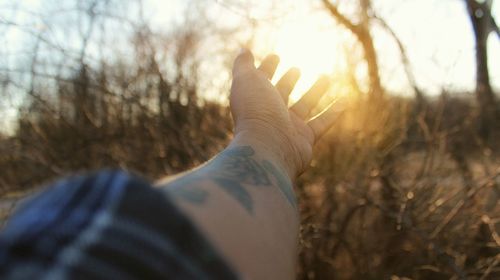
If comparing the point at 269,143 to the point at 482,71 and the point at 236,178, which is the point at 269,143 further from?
the point at 482,71

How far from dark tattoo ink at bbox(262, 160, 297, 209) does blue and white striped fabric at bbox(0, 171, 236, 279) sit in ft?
1.88

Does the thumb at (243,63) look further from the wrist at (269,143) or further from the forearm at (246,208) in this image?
the forearm at (246,208)

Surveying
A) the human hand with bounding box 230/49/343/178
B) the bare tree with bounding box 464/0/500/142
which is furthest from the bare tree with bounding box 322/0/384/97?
the human hand with bounding box 230/49/343/178

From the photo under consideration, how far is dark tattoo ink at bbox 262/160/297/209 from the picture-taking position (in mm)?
1178

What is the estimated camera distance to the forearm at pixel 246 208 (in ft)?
2.53

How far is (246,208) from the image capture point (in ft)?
2.96

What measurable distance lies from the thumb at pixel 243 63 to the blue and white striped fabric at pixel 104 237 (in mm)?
1121

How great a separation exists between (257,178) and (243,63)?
0.71 m

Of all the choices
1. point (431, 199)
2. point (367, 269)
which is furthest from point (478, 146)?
point (367, 269)

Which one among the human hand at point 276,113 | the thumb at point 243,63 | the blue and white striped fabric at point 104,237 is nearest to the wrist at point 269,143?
the human hand at point 276,113

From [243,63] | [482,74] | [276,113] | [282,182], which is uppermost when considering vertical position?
[243,63]

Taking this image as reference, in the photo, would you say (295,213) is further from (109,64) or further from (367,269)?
(109,64)

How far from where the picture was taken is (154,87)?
15.1 ft

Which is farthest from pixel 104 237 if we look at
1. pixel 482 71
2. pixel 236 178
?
pixel 482 71
